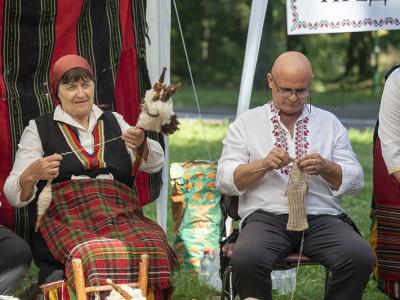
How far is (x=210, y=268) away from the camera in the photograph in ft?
16.3

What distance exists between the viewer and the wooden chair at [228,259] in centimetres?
398

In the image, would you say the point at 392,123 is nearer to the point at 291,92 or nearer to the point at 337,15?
the point at 291,92

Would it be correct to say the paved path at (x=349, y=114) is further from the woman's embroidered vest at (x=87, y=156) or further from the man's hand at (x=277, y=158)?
the man's hand at (x=277, y=158)

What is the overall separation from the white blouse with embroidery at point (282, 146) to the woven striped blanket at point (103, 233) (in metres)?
0.42

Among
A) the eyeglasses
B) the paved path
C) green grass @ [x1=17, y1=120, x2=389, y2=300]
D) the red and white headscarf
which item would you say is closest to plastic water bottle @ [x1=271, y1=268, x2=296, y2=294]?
green grass @ [x1=17, y1=120, x2=389, y2=300]

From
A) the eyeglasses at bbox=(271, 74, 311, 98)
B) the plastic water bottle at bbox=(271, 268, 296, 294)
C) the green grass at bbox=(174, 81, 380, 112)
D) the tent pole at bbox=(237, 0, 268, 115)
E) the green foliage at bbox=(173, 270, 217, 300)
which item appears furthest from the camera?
the green grass at bbox=(174, 81, 380, 112)

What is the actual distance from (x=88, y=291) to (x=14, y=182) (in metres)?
0.64

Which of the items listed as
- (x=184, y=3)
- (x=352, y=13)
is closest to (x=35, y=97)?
(x=352, y=13)

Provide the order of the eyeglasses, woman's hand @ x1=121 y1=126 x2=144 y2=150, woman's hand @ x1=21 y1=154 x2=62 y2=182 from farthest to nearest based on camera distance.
Answer: the eyeglasses < woman's hand @ x1=121 y1=126 x2=144 y2=150 < woman's hand @ x1=21 y1=154 x2=62 y2=182

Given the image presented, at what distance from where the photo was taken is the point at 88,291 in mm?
3713

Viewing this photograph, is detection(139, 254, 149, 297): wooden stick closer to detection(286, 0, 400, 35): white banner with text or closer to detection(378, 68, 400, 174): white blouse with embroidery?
detection(378, 68, 400, 174): white blouse with embroidery

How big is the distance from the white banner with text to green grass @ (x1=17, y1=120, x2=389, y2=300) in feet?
A: 4.62

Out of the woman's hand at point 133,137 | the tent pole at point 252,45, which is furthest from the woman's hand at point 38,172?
the tent pole at point 252,45

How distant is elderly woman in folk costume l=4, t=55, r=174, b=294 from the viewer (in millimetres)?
3922
